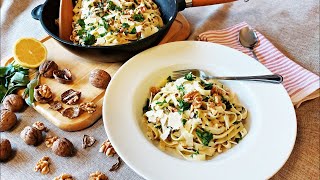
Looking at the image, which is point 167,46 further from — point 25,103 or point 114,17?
point 25,103

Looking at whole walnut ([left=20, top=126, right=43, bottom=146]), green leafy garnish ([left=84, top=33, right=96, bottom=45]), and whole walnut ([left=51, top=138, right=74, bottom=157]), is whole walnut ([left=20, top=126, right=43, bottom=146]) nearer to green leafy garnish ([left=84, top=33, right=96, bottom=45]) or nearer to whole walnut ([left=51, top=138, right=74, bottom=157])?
whole walnut ([left=51, top=138, right=74, bottom=157])

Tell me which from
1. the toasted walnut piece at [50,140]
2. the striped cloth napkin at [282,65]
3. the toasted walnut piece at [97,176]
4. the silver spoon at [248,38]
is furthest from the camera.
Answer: the silver spoon at [248,38]

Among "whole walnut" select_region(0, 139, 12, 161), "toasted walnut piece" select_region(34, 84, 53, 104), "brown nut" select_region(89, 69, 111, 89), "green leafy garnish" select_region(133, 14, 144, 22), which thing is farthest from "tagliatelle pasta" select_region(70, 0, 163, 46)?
"whole walnut" select_region(0, 139, 12, 161)

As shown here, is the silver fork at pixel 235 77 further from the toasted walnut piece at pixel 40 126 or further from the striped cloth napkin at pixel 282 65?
the toasted walnut piece at pixel 40 126

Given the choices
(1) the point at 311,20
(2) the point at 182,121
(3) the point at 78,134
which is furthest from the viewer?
(1) the point at 311,20

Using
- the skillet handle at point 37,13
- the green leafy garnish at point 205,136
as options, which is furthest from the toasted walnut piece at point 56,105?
the green leafy garnish at point 205,136

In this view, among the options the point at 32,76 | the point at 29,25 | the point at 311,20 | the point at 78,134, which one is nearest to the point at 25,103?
the point at 32,76
